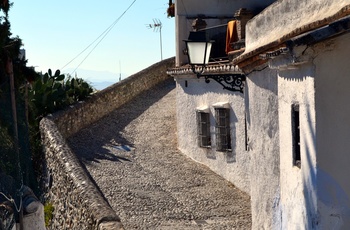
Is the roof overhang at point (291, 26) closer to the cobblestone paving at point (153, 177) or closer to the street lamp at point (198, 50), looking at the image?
the street lamp at point (198, 50)

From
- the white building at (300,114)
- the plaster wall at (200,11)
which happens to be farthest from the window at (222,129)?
the plaster wall at (200,11)

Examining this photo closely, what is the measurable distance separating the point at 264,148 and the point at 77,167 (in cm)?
339

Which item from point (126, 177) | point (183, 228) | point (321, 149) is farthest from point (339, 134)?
point (126, 177)

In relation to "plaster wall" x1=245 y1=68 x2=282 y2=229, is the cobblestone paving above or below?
below

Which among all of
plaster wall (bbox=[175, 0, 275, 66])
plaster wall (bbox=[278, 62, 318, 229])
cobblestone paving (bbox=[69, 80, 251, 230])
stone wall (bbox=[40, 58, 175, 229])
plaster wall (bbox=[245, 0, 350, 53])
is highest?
plaster wall (bbox=[175, 0, 275, 66])

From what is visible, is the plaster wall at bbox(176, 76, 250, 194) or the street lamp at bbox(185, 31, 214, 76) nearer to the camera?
the street lamp at bbox(185, 31, 214, 76)

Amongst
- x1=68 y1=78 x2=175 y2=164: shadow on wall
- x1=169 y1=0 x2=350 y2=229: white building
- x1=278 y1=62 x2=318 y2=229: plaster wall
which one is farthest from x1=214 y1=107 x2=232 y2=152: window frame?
x1=278 y1=62 x2=318 y2=229: plaster wall

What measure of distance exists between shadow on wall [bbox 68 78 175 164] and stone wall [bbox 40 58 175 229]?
1.02ft

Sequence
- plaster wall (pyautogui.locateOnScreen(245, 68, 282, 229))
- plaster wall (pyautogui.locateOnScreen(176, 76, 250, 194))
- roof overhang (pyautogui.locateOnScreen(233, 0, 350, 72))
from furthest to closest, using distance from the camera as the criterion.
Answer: plaster wall (pyautogui.locateOnScreen(176, 76, 250, 194)) → plaster wall (pyautogui.locateOnScreen(245, 68, 282, 229)) → roof overhang (pyautogui.locateOnScreen(233, 0, 350, 72))

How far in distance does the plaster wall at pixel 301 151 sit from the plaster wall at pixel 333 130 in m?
0.09

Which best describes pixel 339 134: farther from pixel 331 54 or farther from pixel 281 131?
pixel 281 131

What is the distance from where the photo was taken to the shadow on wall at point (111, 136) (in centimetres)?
1720

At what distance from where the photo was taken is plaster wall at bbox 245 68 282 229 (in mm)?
8047

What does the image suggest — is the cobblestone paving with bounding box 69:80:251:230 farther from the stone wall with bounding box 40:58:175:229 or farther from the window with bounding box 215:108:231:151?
the window with bounding box 215:108:231:151
